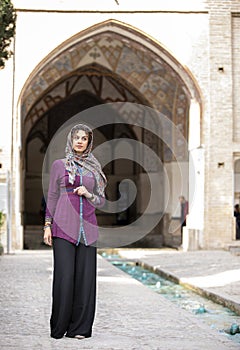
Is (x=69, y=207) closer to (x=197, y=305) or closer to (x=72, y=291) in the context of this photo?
(x=72, y=291)

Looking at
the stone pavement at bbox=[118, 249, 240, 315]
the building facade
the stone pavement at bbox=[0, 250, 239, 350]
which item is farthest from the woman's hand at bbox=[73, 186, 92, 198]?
the building facade

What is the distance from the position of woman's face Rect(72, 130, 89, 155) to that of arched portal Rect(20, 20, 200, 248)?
1085 centimetres

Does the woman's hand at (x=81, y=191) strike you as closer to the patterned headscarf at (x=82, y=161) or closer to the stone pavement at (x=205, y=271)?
the patterned headscarf at (x=82, y=161)

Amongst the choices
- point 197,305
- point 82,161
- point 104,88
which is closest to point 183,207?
point 104,88

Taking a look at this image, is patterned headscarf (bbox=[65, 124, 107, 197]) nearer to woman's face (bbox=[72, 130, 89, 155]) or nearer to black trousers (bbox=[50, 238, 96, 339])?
woman's face (bbox=[72, 130, 89, 155])

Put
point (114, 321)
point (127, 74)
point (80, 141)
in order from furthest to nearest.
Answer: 1. point (127, 74)
2. point (114, 321)
3. point (80, 141)

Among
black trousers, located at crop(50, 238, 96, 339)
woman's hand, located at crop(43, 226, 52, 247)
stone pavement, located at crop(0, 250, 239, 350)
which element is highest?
woman's hand, located at crop(43, 226, 52, 247)

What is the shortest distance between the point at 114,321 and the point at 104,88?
1769 centimetres

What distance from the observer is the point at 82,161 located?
14.8 ft

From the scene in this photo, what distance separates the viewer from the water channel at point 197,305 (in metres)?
5.59

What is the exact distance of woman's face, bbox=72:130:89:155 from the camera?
175 inches

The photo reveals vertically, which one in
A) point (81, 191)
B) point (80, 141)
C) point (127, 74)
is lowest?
point (81, 191)

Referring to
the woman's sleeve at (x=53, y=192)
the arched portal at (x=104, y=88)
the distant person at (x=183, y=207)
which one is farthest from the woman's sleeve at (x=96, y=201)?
the distant person at (x=183, y=207)

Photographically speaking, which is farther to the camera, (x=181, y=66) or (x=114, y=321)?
(x=181, y=66)
